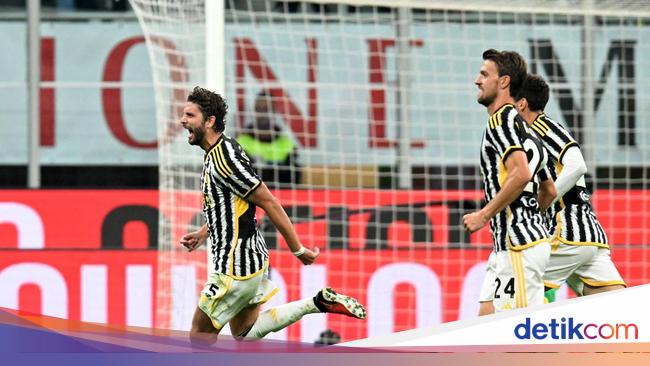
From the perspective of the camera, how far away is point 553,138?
6840 mm

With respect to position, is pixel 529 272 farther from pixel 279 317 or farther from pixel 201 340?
pixel 201 340

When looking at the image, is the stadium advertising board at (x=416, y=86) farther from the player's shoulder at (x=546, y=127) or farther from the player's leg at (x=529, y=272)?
the player's leg at (x=529, y=272)

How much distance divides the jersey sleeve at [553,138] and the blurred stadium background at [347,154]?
12.3 ft

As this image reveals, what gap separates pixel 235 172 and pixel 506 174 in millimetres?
1170

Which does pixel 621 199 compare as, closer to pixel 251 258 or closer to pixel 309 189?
pixel 309 189

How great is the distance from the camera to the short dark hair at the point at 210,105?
6.37 metres

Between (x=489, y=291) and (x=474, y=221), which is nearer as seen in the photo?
(x=474, y=221)

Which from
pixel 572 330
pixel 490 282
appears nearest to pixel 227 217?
pixel 490 282

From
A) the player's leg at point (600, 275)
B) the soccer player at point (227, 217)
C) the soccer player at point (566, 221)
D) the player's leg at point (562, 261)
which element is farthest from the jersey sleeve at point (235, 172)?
the player's leg at point (600, 275)

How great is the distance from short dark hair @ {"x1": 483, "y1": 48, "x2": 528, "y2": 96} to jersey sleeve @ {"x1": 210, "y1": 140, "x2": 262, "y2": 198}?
3.75 feet

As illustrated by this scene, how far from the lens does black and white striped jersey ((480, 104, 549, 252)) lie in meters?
6.03

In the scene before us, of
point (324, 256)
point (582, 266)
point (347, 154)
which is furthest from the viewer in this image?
point (347, 154)

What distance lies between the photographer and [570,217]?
273 inches

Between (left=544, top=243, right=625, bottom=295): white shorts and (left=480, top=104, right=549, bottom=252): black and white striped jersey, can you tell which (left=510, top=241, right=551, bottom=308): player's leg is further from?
(left=544, top=243, right=625, bottom=295): white shorts
